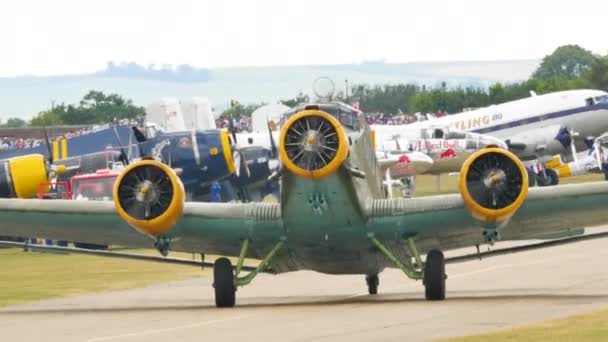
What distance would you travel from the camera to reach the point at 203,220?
23.8 m

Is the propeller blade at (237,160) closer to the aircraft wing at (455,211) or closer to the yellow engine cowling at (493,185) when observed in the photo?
the aircraft wing at (455,211)

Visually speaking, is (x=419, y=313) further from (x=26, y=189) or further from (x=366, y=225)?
(x=26, y=189)

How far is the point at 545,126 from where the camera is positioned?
7444 cm

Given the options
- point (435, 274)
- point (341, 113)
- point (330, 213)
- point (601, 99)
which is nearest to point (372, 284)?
point (435, 274)

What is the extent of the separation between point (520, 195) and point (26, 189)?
944 inches

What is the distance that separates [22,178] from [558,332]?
2763 cm

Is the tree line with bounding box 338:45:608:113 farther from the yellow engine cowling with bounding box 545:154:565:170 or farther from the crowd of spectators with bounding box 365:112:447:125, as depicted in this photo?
the yellow engine cowling with bounding box 545:154:565:170

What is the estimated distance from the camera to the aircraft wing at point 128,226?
23.6 metres

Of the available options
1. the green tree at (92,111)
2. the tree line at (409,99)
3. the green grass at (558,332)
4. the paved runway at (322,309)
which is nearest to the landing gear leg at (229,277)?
the paved runway at (322,309)

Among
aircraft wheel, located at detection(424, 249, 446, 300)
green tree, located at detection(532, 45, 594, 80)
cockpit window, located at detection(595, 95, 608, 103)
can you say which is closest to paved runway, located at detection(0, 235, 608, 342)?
aircraft wheel, located at detection(424, 249, 446, 300)

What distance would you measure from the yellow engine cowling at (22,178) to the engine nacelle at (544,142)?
32073mm


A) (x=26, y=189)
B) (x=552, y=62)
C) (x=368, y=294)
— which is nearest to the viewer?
(x=368, y=294)

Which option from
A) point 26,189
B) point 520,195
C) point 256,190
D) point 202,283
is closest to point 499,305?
point 520,195

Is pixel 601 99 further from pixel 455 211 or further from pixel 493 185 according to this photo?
pixel 493 185
